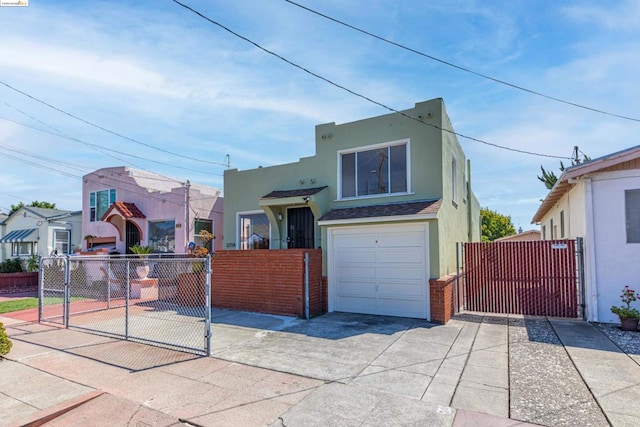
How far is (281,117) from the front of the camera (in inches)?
480

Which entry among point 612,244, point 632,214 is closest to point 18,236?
point 612,244

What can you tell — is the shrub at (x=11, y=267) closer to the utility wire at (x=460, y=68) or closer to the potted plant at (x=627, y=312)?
the utility wire at (x=460, y=68)

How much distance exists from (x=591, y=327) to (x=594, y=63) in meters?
6.65

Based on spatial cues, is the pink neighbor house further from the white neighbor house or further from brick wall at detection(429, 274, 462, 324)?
the white neighbor house

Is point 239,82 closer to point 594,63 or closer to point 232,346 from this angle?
point 232,346

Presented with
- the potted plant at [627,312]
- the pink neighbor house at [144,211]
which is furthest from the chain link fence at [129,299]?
the potted plant at [627,312]

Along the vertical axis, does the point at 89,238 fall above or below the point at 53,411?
above

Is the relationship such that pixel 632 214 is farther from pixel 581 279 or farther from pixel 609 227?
pixel 581 279

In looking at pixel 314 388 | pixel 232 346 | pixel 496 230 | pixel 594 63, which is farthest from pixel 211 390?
pixel 496 230

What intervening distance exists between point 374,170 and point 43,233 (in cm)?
2405

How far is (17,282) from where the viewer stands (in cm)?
1764

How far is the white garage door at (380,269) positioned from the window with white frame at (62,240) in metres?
22.5

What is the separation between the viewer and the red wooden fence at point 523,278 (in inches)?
363

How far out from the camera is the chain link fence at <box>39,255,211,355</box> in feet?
27.1
